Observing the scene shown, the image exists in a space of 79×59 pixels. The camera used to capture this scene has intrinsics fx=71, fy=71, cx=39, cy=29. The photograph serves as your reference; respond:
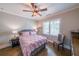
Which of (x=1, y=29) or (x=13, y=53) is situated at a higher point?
(x=1, y=29)

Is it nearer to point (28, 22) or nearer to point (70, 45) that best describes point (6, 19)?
point (28, 22)

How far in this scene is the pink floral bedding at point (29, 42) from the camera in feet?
4.34

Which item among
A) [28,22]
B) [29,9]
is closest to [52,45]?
[28,22]

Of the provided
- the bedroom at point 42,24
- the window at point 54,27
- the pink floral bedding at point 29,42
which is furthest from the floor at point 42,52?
the window at point 54,27

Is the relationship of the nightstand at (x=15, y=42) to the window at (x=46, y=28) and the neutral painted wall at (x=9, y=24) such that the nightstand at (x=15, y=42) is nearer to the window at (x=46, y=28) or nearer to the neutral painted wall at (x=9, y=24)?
the neutral painted wall at (x=9, y=24)

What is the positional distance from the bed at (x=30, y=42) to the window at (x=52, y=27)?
17 cm

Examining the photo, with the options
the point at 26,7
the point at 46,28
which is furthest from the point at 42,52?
the point at 26,7

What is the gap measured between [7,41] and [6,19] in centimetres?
41

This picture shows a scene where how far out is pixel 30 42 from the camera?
1458mm

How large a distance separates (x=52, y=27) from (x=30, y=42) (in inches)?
21.5

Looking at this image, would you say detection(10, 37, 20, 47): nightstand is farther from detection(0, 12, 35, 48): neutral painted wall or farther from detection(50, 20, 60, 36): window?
detection(50, 20, 60, 36): window

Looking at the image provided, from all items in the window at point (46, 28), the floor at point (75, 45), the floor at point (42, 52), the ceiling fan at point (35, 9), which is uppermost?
the ceiling fan at point (35, 9)

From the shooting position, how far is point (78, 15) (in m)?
1.27

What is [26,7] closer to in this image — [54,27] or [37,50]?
[54,27]
